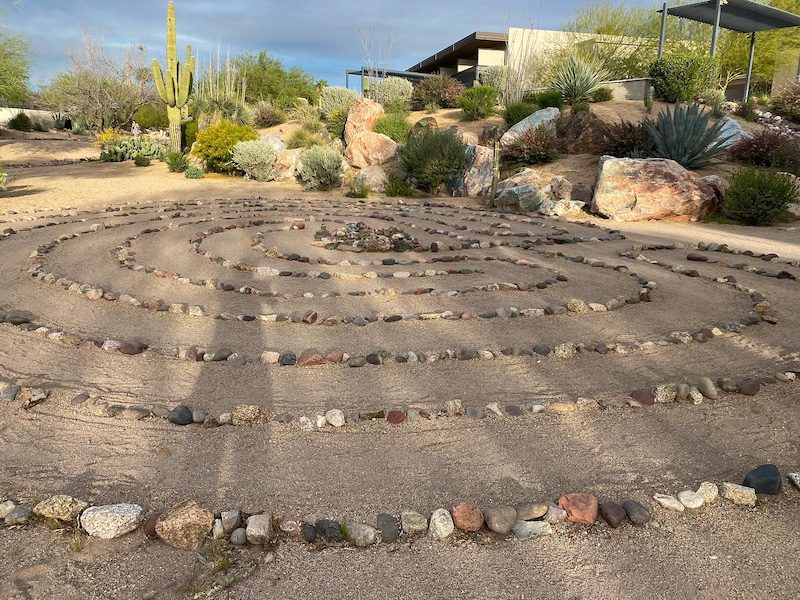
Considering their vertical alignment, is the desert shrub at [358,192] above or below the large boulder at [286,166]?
below

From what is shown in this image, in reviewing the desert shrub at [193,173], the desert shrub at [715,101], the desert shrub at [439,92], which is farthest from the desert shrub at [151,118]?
the desert shrub at [715,101]

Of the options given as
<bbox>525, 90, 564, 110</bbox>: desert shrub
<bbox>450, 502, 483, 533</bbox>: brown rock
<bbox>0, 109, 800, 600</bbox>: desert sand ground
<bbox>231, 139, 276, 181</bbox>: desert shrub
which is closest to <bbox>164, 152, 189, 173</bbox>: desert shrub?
<bbox>231, 139, 276, 181</bbox>: desert shrub

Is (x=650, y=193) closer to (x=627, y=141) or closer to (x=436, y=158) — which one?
(x=627, y=141)

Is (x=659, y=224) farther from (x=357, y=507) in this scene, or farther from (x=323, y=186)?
(x=357, y=507)

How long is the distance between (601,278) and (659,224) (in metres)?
5.74

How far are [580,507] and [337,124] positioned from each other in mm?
23439

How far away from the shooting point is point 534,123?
755 inches

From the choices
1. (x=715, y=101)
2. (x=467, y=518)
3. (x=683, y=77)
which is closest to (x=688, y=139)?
(x=715, y=101)

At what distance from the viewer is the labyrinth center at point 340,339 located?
3363mm

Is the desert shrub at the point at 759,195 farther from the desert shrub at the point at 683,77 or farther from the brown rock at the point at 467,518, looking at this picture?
the brown rock at the point at 467,518

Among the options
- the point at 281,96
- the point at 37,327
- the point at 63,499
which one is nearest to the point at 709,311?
the point at 63,499

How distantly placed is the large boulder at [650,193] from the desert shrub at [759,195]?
0.65m

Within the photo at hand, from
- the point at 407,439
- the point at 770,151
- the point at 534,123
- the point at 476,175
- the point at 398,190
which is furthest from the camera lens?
the point at 534,123

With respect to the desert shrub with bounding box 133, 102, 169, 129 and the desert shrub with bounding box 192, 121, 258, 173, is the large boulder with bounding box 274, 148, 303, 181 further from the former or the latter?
the desert shrub with bounding box 133, 102, 169, 129
